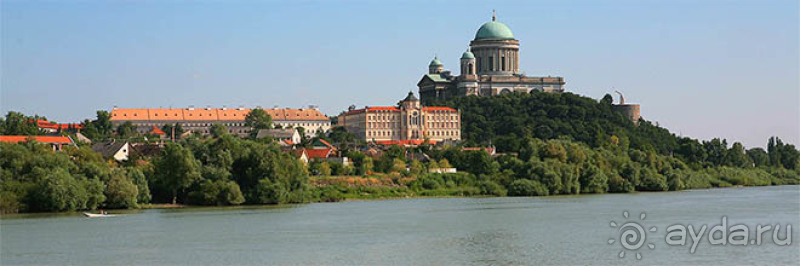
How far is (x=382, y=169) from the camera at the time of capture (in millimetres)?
69625

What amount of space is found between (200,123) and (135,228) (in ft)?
294

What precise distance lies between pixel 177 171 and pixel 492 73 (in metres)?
83.4

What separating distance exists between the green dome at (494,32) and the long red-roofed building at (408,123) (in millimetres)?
11023

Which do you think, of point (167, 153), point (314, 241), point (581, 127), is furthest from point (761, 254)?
point (581, 127)

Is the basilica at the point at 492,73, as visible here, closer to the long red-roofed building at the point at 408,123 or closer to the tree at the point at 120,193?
the long red-roofed building at the point at 408,123

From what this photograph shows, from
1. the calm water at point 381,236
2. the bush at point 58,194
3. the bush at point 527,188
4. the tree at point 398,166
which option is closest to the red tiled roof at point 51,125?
the tree at point 398,166

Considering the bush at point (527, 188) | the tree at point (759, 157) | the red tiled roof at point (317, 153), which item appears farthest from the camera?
the tree at point (759, 157)

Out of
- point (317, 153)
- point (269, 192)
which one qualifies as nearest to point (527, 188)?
point (317, 153)

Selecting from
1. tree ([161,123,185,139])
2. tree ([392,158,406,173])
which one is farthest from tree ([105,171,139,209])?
tree ([161,123,185,139])

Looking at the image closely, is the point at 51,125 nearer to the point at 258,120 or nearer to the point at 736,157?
the point at 258,120

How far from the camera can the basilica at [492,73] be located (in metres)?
130

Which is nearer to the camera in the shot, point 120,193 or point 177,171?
point 120,193

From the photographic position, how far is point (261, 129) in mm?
116375

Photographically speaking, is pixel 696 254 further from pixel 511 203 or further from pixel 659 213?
pixel 511 203
